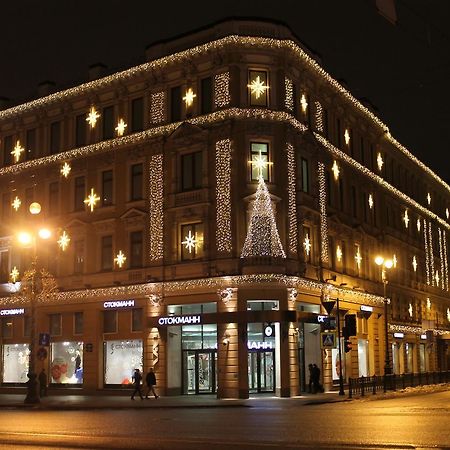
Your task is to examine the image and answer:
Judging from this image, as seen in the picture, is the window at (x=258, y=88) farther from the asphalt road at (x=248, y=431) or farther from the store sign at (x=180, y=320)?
the asphalt road at (x=248, y=431)

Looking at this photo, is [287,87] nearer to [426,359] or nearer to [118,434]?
[118,434]

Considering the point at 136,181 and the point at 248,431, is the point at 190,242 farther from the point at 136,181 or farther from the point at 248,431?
the point at 248,431

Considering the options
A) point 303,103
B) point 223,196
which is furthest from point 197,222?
point 303,103

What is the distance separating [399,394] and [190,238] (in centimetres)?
1338

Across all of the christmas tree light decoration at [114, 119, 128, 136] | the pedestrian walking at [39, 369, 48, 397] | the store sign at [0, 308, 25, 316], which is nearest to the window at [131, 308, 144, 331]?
the pedestrian walking at [39, 369, 48, 397]

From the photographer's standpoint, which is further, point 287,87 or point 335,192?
point 335,192

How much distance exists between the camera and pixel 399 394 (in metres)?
37.8

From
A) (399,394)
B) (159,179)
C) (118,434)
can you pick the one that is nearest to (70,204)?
(159,179)

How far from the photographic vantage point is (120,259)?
140 ft

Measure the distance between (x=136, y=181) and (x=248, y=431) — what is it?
26.0m

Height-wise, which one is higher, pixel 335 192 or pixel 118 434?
pixel 335 192

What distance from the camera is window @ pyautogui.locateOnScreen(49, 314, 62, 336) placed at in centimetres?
4562

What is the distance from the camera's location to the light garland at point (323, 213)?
4306 centimetres

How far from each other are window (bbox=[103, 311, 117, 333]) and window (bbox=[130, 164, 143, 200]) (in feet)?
22.3
